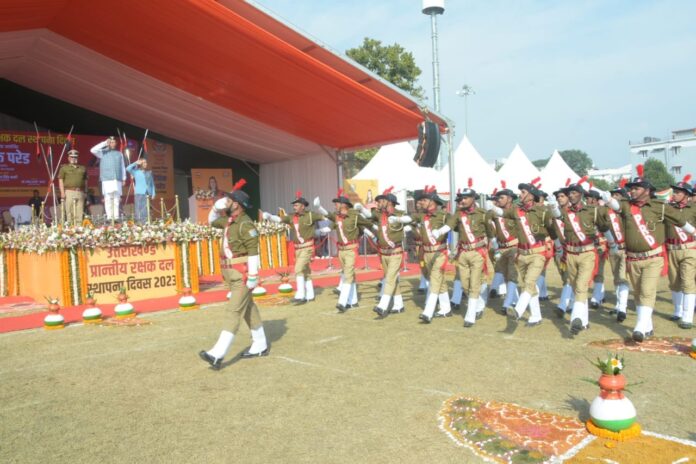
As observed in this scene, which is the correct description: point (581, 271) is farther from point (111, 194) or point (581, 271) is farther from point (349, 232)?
point (111, 194)

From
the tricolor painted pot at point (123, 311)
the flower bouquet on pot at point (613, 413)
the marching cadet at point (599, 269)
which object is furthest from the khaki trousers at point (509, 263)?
the tricolor painted pot at point (123, 311)

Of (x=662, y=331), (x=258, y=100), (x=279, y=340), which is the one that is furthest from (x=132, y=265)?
(x=662, y=331)

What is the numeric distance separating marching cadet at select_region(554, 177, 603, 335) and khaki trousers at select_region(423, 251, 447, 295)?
1.89 metres

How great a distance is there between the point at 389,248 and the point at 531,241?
2346mm

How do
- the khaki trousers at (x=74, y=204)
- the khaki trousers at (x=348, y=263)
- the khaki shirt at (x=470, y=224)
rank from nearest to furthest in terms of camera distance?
the khaki shirt at (x=470, y=224) → the khaki trousers at (x=348, y=263) → the khaki trousers at (x=74, y=204)

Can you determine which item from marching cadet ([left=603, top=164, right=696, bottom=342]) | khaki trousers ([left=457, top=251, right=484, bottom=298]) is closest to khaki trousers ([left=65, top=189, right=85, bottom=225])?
khaki trousers ([left=457, top=251, right=484, bottom=298])

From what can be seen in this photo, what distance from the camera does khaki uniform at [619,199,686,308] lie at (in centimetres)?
711

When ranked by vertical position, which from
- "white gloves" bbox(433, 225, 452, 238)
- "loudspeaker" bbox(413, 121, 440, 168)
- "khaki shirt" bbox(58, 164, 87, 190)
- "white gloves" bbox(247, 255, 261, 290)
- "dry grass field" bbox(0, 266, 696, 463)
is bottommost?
"dry grass field" bbox(0, 266, 696, 463)

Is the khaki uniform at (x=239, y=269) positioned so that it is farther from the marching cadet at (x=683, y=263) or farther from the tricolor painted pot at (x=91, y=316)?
the marching cadet at (x=683, y=263)

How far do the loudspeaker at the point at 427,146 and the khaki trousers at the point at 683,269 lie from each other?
6.50 meters

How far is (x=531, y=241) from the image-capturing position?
8234 mm

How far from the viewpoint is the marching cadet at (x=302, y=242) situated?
10883 mm

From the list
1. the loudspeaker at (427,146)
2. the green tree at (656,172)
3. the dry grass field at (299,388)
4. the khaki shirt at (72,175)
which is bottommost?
the dry grass field at (299,388)

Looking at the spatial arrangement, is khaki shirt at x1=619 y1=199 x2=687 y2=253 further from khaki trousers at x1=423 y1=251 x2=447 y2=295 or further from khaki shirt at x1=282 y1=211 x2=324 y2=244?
khaki shirt at x1=282 y1=211 x2=324 y2=244
